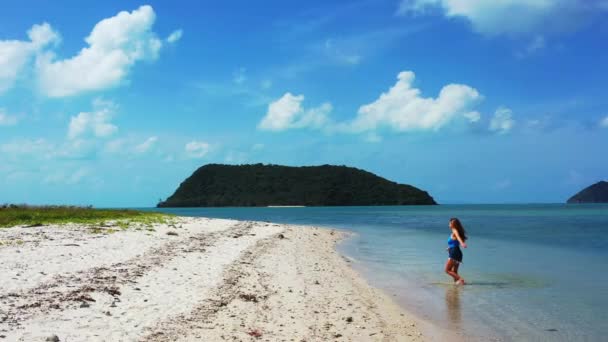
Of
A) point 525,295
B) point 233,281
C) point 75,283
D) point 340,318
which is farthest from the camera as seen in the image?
point 525,295

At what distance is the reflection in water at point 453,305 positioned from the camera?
11453mm

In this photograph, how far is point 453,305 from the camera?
43.3 ft

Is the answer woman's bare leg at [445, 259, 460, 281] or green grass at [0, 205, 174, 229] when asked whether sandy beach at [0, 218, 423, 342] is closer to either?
woman's bare leg at [445, 259, 460, 281]

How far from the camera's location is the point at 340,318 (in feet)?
35.0

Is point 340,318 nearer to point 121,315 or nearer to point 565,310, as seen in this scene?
point 121,315

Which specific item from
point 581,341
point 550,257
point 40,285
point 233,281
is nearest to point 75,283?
point 40,285

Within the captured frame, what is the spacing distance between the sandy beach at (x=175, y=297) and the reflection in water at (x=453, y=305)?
1.07 metres

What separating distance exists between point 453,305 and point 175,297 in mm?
7155

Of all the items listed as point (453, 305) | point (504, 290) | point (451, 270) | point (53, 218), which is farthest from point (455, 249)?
point (53, 218)

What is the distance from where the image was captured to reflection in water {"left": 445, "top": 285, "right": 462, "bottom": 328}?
1145cm

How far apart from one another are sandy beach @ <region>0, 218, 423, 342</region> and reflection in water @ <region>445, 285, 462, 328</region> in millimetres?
1066

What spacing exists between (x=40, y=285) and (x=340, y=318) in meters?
6.58

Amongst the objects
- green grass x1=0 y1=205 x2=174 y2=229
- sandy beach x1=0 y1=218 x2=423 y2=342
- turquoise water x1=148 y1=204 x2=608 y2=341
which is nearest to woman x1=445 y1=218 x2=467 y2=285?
turquoise water x1=148 y1=204 x2=608 y2=341

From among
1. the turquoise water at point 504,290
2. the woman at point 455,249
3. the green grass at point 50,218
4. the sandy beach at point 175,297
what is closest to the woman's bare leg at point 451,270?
the woman at point 455,249
